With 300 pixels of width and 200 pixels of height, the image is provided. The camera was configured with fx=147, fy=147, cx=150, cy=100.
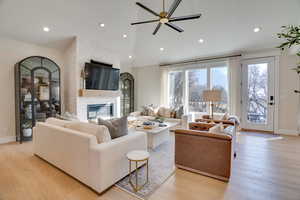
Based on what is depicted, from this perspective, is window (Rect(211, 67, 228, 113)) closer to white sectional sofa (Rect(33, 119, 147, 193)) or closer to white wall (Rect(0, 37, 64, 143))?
white sectional sofa (Rect(33, 119, 147, 193))

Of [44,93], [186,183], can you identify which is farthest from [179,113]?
[44,93]

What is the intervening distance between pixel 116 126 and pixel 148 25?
366cm

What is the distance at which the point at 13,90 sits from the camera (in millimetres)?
4043

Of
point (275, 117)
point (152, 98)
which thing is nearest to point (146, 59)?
point (152, 98)

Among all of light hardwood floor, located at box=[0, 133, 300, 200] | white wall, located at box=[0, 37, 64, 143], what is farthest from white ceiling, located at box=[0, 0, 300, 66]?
light hardwood floor, located at box=[0, 133, 300, 200]

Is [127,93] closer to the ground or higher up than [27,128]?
higher up

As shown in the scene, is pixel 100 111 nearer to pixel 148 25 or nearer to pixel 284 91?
pixel 148 25

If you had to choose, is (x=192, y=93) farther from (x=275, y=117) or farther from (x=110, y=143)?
(x=110, y=143)

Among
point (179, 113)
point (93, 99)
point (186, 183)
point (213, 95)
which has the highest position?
point (213, 95)

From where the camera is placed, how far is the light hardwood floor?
6.24 ft

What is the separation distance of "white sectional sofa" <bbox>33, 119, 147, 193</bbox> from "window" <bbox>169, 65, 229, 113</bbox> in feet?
13.8

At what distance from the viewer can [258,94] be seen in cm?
508

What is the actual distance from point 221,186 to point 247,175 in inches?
24.9

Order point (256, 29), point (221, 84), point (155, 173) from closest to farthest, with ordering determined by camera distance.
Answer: point (155, 173) < point (256, 29) < point (221, 84)
